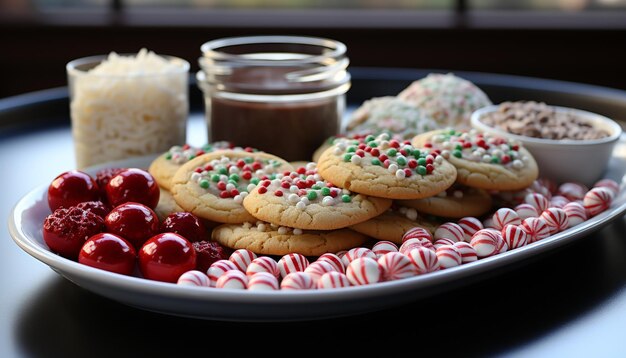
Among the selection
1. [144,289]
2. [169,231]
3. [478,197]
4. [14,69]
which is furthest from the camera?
[14,69]

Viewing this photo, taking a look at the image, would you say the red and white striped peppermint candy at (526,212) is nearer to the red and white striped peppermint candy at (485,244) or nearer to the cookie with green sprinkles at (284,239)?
the red and white striped peppermint candy at (485,244)

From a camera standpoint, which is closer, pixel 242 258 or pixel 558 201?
pixel 242 258

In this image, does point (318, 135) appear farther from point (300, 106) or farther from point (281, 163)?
point (281, 163)

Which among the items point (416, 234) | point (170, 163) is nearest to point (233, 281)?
point (416, 234)

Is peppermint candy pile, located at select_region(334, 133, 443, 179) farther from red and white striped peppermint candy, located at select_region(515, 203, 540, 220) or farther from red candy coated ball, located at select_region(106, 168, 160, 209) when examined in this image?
red candy coated ball, located at select_region(106, 168, 160, 209)

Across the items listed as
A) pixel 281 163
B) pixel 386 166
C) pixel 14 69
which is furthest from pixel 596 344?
pixel 14 69

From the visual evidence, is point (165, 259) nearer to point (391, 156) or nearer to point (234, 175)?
point (234, 175)

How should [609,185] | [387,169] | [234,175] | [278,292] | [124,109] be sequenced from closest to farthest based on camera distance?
[278,292]
[387,169]
[234,175]
[609,185]
[124,109]
